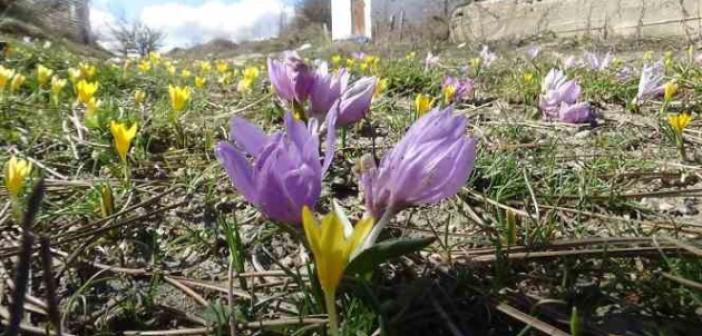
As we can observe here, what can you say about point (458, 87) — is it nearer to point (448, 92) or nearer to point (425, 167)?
point (448, 92)

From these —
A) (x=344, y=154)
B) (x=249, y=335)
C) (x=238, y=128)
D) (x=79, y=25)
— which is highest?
(x=79, y=25)

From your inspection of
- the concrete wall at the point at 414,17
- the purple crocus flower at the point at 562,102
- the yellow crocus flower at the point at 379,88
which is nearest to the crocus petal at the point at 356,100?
the yellow crocus flower at the point at 379,88

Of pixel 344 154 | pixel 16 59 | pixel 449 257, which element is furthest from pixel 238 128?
pixel 16 59

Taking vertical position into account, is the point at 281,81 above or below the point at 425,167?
above

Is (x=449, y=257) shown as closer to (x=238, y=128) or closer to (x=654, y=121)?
(x=238, y=128)

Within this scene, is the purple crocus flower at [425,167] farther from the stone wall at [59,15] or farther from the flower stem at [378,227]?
the stone wall at [59,15]

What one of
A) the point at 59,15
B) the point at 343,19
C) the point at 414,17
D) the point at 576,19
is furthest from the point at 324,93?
the point at 343,19
